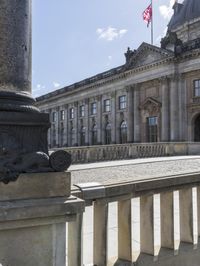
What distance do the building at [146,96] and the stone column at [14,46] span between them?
38745 millimetres

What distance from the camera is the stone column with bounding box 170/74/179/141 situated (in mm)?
41969

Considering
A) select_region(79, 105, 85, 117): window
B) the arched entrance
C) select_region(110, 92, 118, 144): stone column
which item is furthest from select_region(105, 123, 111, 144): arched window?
the arched entrance

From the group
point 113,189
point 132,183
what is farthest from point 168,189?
point 113,189

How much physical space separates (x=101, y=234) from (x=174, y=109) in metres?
40.4

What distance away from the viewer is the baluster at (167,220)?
395 centimetres

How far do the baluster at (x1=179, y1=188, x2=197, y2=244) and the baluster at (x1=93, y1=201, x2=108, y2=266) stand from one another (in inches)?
45.1

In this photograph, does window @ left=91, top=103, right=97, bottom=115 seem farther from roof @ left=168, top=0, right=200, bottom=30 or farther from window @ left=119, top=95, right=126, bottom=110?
roof @ left=168, top=0, right=200, bottom=30

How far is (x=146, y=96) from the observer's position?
47781mm

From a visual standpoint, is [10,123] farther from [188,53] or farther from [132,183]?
[188,53]

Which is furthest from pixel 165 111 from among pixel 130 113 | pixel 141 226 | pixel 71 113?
pixel 141 226

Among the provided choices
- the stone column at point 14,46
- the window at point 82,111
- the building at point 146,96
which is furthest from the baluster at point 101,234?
the window at point 82,111

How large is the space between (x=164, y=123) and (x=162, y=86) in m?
4.68

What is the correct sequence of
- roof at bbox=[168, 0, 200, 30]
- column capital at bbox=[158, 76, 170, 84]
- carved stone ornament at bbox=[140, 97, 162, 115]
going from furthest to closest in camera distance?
1. roof at bbox=[168, 0, 200, 30]
2. carved stone ornament at bbox=[140, 97, 162, 115]
3. column capital at bbox=[158, 76, 170, 84]

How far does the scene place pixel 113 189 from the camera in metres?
3.48
